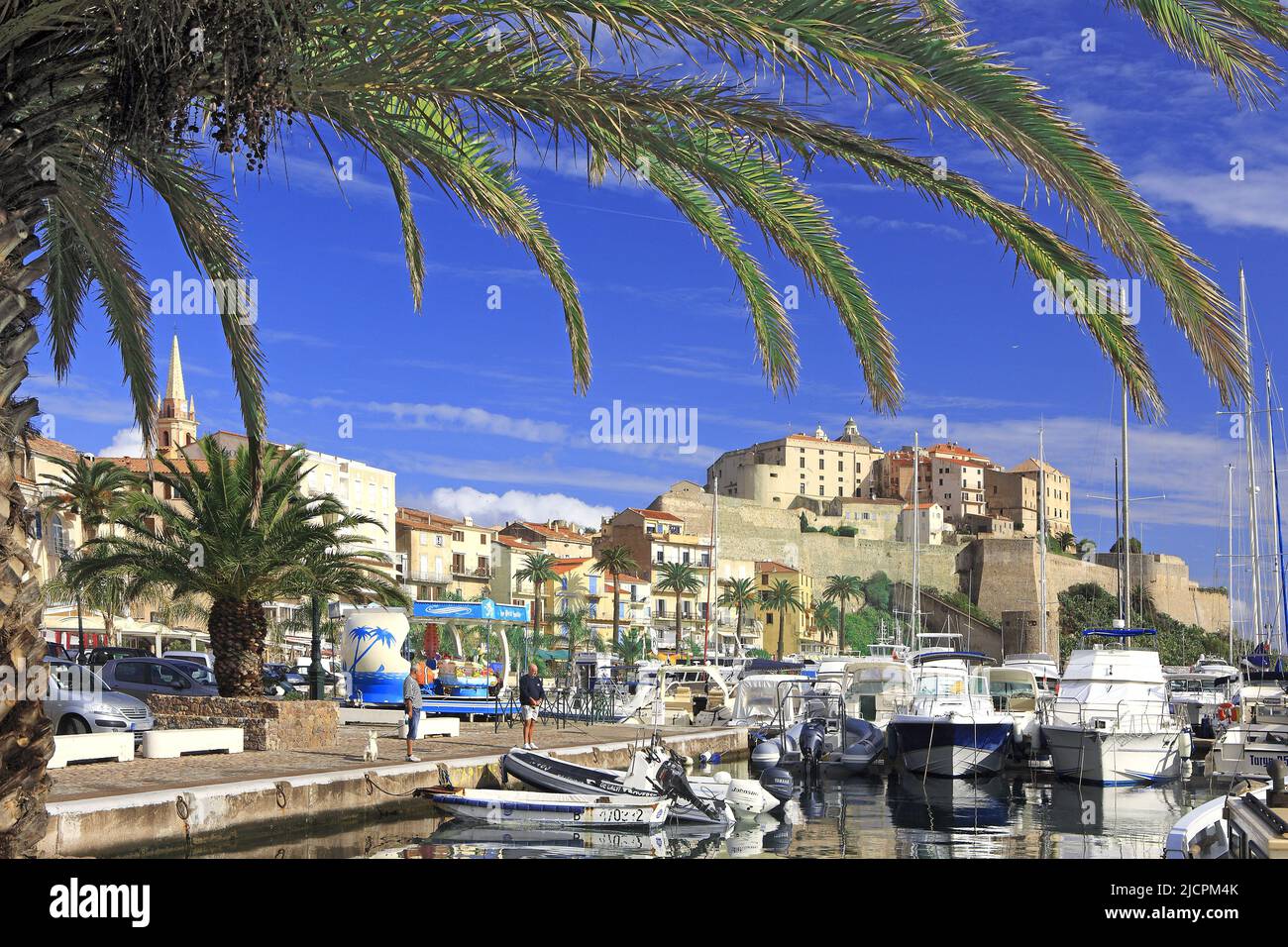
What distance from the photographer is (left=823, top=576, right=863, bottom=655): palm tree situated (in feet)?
411

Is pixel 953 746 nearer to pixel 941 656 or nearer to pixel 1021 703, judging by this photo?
pixel 1021 703

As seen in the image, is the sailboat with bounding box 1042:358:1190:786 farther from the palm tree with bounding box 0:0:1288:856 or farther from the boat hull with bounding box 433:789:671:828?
the palm tree with bounding box 0:0:1288:856

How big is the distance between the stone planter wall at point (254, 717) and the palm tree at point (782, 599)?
313ft

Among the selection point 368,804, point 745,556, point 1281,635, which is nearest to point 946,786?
point 368,804

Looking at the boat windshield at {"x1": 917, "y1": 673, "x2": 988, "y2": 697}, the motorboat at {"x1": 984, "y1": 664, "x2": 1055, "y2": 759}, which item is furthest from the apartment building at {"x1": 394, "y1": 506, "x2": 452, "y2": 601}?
the boat windshield at {"x1": 917, "y1": 673, "x2": 988, "y2": 697}

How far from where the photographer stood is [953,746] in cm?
2783

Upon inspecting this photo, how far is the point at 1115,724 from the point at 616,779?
14223mm

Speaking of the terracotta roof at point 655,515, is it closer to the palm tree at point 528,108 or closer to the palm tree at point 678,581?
the palm tree at point 678,581

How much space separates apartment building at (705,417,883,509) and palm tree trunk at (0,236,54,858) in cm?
15567

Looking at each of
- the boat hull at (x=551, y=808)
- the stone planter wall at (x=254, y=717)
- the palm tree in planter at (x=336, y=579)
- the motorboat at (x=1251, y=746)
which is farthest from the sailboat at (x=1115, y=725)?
the stone planter wall at (x=254, y=717)

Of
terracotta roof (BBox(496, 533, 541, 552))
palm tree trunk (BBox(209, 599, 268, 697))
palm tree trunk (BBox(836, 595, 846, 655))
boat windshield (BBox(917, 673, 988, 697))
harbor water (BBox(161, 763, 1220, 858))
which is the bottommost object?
palm tree trunk (BBox(836, 595, 846, 655))

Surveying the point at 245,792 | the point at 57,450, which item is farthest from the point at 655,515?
the point at 245,792

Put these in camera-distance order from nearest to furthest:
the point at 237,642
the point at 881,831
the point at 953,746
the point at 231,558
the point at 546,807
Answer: the point at 546,807 → the point at 881,831 → the point at 231,558 → the point at 237,642 → the point at 953,746

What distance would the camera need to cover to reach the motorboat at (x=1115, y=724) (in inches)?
1102
